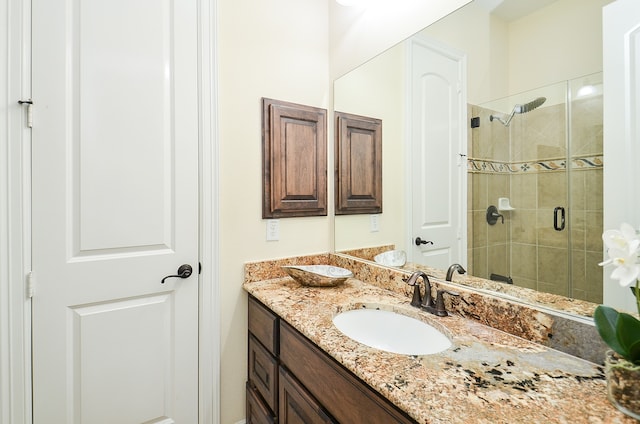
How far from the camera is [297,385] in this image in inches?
42.3

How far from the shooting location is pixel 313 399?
98 cm

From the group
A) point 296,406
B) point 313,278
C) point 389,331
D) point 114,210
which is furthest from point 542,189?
point 114,210

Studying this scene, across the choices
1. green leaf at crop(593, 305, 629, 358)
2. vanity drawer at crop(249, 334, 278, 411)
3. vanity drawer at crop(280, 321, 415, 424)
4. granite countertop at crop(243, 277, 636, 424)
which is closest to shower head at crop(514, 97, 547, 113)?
green leaf at crop(593, 305, 629, 358)

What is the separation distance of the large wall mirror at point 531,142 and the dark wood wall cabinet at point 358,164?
33 centimetres

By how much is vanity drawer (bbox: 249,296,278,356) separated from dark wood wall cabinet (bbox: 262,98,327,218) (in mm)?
476

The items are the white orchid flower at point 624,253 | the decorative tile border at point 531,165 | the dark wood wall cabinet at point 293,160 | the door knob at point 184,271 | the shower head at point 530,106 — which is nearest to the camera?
the white orchid flower at point 624,253

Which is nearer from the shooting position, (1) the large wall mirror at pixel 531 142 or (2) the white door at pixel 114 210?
(1) the large wall mirror at pixel 531 142

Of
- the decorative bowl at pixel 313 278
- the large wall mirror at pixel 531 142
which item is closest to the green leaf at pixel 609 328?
the large wall mirror at pixel 531 142

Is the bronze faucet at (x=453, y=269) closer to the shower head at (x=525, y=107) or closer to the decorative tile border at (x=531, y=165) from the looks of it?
the decorative tile border at (x=531, y=165)

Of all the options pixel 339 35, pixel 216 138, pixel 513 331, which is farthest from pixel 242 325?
pixel 339 35

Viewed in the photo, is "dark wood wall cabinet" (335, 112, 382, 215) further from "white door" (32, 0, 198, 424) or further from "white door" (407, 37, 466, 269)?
"white door" (32, 0, 198, 424)

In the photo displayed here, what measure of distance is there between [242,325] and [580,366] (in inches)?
53.8

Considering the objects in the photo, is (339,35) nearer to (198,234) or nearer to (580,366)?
(198,234)

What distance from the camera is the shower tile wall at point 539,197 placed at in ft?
2.79
